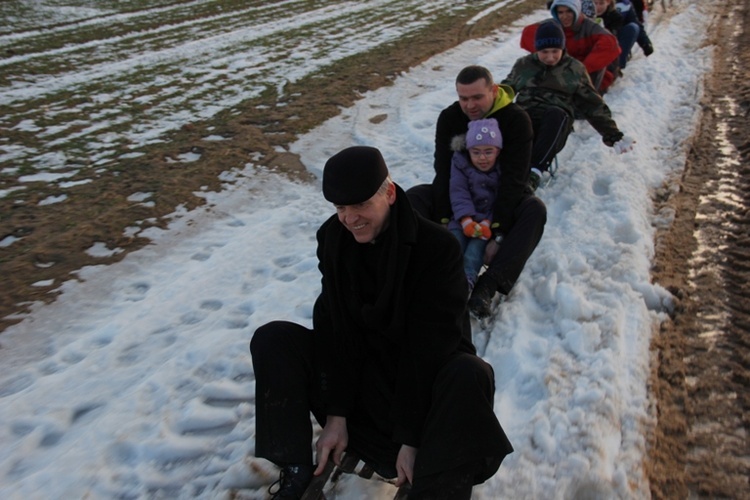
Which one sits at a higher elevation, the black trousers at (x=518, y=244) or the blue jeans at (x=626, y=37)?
the black trousers at (x=518, y=244)

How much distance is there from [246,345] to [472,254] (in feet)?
4.60

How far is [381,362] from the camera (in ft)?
7.61

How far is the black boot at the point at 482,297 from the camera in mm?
3195

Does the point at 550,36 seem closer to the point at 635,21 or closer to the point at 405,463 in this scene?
the point at 405,463

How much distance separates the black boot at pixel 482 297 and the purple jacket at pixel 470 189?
0.45 meters

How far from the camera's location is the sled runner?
210 cm

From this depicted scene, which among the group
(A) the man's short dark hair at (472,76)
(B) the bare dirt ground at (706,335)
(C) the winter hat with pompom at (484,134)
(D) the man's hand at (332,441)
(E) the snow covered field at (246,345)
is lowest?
(B) the bare dirt ground at (706,335)

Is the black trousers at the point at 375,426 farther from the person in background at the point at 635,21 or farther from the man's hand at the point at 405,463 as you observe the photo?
the person in background at the point at 635,21

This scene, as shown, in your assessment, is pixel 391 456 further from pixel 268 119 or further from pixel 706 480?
pixel 268 119

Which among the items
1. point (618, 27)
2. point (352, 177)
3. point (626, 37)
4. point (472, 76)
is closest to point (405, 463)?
point (352, 177)

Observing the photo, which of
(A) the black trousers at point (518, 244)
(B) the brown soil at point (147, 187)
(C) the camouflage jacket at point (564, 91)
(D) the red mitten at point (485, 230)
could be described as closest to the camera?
(A) the black trousers at point (518, 244)

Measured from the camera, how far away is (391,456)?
2221 millimetres

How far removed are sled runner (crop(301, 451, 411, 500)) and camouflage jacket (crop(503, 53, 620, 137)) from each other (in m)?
3.46

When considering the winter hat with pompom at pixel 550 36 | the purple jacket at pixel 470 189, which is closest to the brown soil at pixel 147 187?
the purple jacket at pixel 470 189
